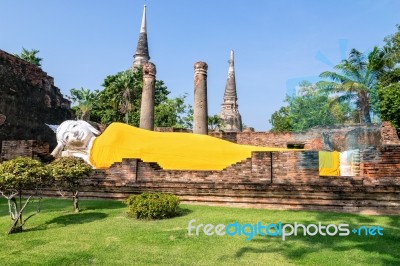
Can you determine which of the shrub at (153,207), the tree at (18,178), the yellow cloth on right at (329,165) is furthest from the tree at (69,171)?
the yellow cloth on right at (329,165)

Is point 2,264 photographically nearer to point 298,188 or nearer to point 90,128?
point 298,188

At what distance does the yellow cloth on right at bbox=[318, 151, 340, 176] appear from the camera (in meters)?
9.48

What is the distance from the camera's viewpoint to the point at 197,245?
16.2 ft

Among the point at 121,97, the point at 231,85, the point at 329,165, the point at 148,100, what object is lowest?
the point at 329,165

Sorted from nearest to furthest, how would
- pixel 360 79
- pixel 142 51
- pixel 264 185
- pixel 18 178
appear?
1. pixel 18 178
2. pixel 264 185
3. pixel 360 79
4. pixel 142 51

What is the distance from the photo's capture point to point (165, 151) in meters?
Answer: 10.8

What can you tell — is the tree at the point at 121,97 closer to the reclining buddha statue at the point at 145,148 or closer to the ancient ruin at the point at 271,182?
the reclining buddha statue at the point at 145,148

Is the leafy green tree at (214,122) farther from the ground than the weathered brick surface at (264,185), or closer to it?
farther from the ground

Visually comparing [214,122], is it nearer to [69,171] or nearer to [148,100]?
[148,100]

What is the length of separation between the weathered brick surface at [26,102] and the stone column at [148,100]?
570 cm

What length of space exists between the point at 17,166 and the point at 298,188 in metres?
5.41

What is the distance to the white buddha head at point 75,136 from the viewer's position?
37.5ft

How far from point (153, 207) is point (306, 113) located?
130 ft

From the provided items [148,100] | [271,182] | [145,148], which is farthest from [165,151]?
[148,100]
